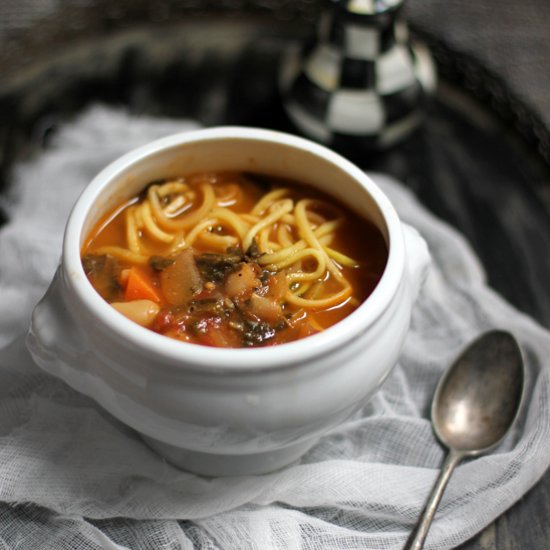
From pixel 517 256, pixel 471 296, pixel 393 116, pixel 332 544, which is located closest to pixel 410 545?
pixel 332 544

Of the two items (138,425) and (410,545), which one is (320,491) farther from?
(138,425)

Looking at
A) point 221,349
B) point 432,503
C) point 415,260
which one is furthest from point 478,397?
point 221,349

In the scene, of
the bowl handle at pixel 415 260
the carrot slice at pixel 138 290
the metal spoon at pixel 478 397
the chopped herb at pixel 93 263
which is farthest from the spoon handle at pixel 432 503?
the chopped herb at pixel 93 263

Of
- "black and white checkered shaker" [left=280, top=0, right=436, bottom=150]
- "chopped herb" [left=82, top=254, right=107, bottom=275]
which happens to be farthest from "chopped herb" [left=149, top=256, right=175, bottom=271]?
"black and white checkered shaker" [left=280, top=0, right=436, bottom=150]

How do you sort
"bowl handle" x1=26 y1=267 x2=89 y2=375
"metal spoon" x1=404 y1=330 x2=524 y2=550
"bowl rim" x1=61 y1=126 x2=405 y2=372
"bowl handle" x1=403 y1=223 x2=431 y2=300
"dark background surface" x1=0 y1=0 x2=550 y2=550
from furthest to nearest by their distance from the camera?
"dark background surface" x1=0 y1=0 x2=550 y2=550 → "metal spoon" x1=404 y1=330 x2=524 y2=550 → "bowl handle" x1=403 y1=223 x2=431 y2=300 → "bowl handle" x1=26 y1=267 x2=89 y2=375 → "bowl rim" x1=61 y1=126 x2=405 y2=372

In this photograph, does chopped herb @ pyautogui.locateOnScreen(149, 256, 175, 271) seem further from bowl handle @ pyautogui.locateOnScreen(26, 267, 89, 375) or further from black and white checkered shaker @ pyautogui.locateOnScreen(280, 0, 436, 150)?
black and white checkered shaker @ pyautogui.locateOnScreen(280, 0, 436, 150)

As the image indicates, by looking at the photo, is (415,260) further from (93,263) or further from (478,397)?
(93,263)

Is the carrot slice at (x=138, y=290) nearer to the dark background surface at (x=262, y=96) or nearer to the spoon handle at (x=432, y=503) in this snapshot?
the spoon handle at (x=432, y=503)
